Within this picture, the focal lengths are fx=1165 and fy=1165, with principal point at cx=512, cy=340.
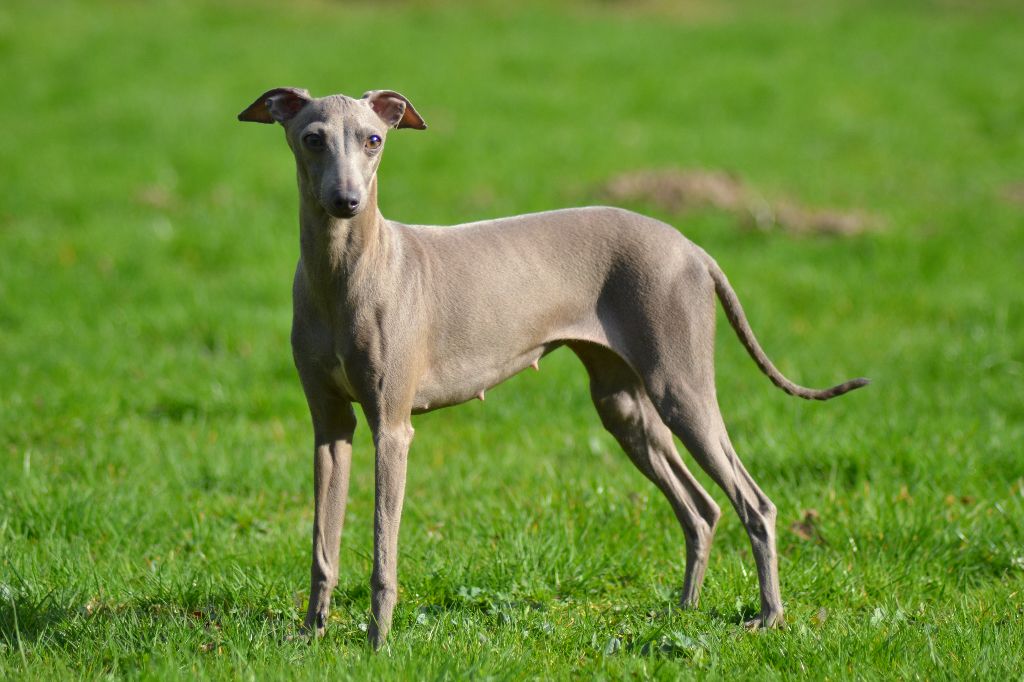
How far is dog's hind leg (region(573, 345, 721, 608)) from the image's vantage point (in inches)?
176

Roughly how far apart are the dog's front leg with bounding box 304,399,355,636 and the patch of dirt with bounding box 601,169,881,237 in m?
6.53

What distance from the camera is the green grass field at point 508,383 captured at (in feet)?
13.2

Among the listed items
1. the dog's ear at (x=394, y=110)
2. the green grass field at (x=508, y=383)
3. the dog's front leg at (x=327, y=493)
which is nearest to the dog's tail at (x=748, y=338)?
the green grass field at (x=508, y=383)

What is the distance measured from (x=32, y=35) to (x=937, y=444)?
44.0 ft

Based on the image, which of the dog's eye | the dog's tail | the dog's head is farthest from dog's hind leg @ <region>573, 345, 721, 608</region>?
the dog's eye

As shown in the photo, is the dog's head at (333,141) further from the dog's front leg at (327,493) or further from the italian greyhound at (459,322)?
the dog's front leg at (327,493)

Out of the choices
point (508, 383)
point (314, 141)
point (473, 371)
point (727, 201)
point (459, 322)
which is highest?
point (314, 141)

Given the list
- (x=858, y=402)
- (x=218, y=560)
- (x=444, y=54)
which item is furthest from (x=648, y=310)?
(x=444, y=54)

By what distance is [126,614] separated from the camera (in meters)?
4.09

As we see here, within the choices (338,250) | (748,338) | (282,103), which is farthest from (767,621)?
(282,103)

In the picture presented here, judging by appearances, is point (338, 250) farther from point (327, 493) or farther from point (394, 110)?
point (327, 493)

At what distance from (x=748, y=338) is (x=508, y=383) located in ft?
10.6

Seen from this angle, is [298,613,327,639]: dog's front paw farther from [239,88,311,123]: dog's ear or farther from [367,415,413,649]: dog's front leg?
[239,88,311,123]: dog's ear

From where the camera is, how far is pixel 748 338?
4371 millimetres
